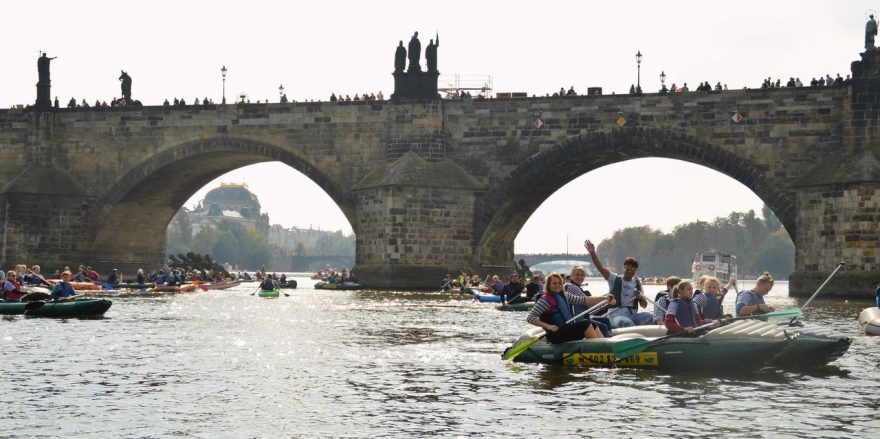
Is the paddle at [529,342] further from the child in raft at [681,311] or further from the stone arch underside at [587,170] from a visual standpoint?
the stone arch underside at [587,170]

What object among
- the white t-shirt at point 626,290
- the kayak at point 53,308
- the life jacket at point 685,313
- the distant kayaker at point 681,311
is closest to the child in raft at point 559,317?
the white t-shirt at point 626,290

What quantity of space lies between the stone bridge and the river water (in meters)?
22.7

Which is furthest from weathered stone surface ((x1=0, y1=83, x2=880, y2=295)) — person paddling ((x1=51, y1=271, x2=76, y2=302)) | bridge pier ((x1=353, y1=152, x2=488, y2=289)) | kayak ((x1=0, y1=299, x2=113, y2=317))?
kayak ((x1=0, y1=299, x2=113, y2=317))

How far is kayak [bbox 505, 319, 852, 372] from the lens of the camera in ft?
63.5

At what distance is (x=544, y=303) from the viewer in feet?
66.1

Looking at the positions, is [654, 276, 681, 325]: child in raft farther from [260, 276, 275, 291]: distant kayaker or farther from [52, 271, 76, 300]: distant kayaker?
[260, 276, 275, 291]: distant kayaker

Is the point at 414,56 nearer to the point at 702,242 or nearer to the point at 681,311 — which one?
the point at 681,311

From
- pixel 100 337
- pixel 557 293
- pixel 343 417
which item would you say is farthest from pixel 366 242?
pixel 343 417

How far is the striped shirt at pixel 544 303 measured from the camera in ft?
66.1

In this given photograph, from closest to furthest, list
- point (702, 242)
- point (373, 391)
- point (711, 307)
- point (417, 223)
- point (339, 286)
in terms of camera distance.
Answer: point (373, 391) → point (711, 307) → point (417, 223) → point (339, 286) → point (702, 242)

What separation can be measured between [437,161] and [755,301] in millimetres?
35621

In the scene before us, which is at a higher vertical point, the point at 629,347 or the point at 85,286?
the point at 85,286

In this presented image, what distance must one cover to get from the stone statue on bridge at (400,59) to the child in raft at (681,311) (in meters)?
37.4

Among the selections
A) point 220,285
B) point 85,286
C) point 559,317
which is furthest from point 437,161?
point 559,317
